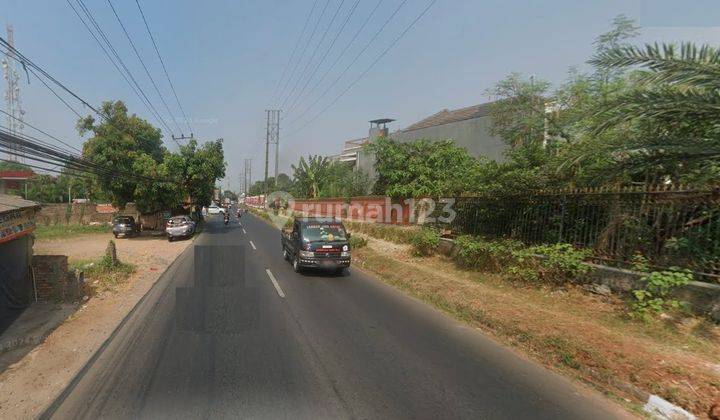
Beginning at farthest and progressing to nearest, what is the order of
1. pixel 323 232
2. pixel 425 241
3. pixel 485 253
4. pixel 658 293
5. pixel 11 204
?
pixel 425 241, pixel 323 232, pixel 485 253, pixel 11 204, pixel 658 293

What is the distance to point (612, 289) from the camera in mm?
8859

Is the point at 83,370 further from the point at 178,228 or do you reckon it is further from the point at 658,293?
the point at 178,228

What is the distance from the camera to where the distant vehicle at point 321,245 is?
12.8m

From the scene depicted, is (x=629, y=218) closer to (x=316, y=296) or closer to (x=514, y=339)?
(x=514, y=339)

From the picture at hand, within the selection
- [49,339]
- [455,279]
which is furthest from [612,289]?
[49,339]

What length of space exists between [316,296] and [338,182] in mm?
32469

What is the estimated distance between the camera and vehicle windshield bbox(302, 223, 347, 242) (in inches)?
519

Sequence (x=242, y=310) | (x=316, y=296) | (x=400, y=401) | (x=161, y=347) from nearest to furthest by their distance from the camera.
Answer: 1. (x=400, y=401)
2. (x=161, y=347)
3. (x=242, y=310)
4. (x=316, y=296)

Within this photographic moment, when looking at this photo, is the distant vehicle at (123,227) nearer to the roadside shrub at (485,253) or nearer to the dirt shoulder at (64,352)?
the dirt shoulder at (64,352)

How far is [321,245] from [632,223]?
319 inches

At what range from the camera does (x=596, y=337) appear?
21.9 ft

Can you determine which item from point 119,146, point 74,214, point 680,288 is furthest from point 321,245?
point 74,214

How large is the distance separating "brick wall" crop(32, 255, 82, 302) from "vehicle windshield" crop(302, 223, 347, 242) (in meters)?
6.16

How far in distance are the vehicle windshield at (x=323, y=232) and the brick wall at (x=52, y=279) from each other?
6159mm
